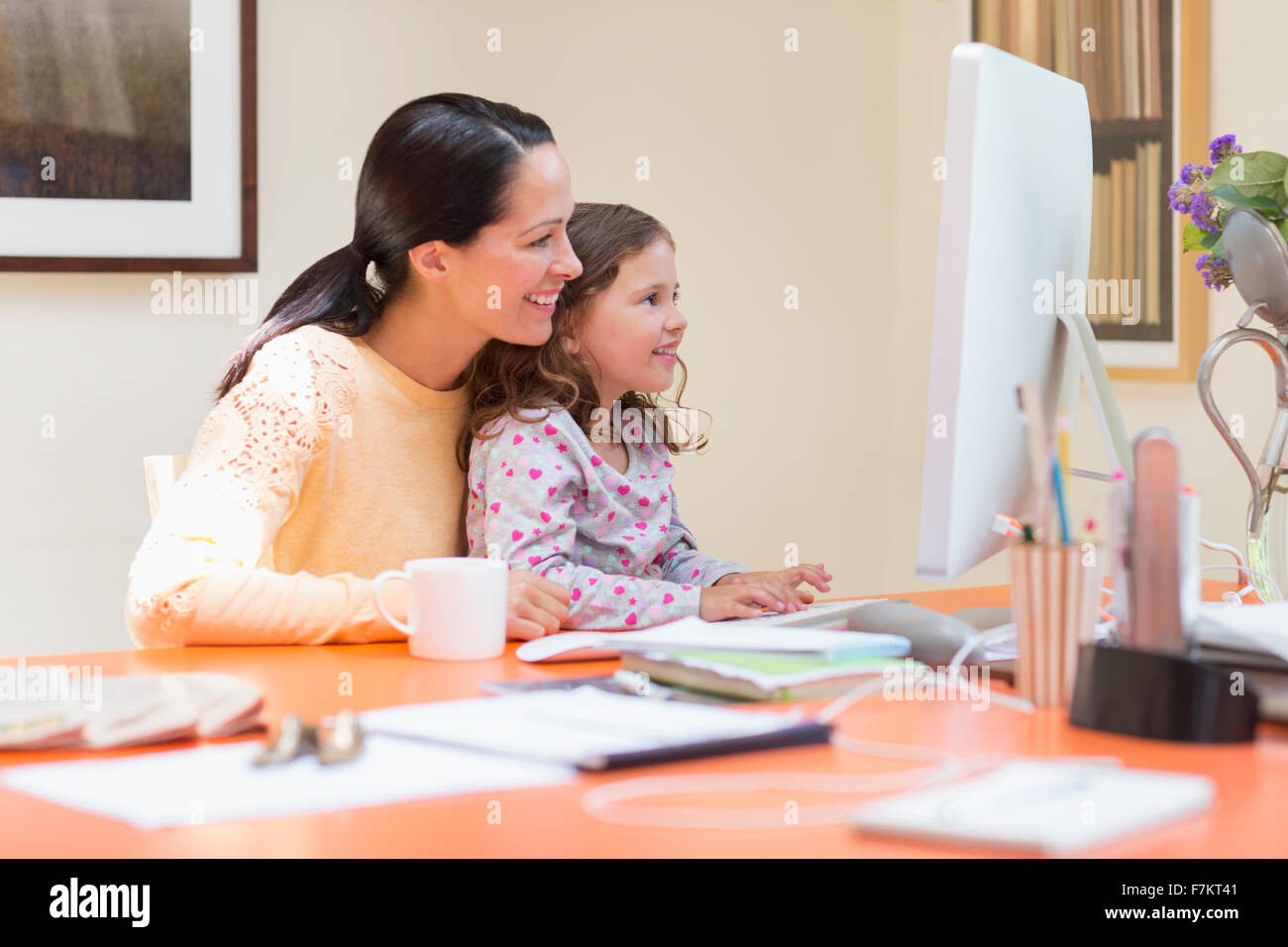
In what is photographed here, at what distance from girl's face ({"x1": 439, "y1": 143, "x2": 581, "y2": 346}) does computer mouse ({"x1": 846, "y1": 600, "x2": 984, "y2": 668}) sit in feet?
2.09

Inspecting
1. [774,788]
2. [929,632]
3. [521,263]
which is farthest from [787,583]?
[774,788]

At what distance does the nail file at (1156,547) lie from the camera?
2.60ft

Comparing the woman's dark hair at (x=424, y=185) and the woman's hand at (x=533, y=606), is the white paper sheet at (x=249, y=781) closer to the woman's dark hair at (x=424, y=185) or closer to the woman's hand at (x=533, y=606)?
the woman's hand at (x=533, y=606)

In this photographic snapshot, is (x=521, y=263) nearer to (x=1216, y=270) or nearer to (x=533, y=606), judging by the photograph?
(x=533, y=606)

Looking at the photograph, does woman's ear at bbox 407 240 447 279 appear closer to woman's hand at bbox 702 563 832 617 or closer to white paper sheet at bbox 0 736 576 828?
woman's hand at bbox 702 563 832 617

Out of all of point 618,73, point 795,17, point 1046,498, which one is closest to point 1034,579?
point 1046,498

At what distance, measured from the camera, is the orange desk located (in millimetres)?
570

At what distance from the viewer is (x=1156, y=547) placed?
2.63ft

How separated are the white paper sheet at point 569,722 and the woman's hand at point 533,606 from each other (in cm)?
31

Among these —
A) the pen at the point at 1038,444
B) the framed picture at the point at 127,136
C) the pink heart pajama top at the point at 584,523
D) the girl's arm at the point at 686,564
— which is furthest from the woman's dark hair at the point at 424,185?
the framed picture at the point at 127,136

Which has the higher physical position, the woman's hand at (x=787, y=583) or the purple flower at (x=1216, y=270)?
the purple flower at (x=1216, y=270)

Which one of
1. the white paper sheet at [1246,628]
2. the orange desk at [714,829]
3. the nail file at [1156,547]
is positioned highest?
the nail file at [1156,547]

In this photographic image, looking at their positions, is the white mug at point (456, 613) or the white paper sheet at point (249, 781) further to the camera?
the white mug at point (456, 613)
